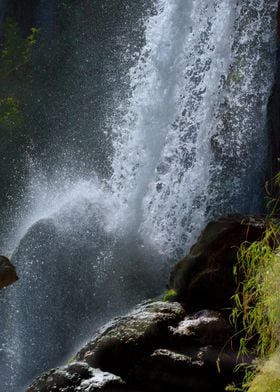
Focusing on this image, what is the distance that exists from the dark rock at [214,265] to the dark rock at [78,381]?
5.08 ft

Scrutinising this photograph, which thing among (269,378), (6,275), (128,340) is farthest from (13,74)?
(269,378)

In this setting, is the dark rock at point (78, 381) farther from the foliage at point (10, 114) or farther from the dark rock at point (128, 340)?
the foliage at point (10, 114)

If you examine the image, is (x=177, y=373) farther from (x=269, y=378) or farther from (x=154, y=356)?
(x=269, y=378)

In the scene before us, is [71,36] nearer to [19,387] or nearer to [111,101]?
[111,101]

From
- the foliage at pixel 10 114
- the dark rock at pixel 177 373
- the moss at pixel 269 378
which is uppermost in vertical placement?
the foliage at pixel 10 114

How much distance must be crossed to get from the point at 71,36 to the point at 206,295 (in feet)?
57.8

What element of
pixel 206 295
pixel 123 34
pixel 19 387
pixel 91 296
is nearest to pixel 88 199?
pixel 91 296

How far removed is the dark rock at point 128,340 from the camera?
5.19 m

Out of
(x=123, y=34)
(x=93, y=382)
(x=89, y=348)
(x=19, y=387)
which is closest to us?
(x=93, y=382)

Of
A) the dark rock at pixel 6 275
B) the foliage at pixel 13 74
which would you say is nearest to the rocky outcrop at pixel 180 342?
the dark rock at pixel 6 275

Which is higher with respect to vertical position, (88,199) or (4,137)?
(4,137)

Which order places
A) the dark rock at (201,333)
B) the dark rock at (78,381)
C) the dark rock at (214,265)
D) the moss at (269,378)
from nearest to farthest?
the moss at (269,378)
the dark rock at (78,381)
the dark rock at (201,333)
the dark rock at (214,265)

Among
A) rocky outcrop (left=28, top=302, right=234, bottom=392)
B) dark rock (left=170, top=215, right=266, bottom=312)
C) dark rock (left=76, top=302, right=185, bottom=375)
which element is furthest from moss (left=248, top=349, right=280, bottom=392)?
dark rock (left=170, top=215, right=266, bottom=312)

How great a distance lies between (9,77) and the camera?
866 inches
